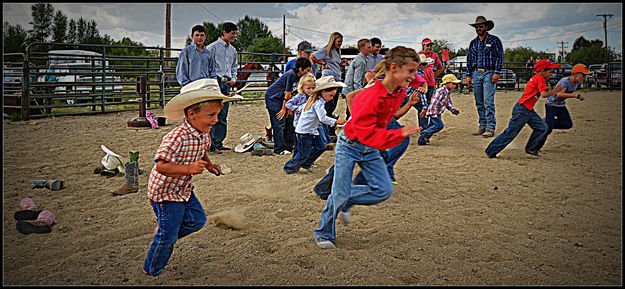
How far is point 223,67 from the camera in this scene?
27.3 ft

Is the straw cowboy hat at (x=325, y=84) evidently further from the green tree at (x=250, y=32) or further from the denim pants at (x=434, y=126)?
the green tree at (x=250, y=32)

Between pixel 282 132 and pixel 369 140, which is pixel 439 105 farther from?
pixel 369 140

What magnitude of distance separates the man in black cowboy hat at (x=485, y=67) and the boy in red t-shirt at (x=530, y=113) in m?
1.86

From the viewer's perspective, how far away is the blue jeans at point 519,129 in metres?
7.33

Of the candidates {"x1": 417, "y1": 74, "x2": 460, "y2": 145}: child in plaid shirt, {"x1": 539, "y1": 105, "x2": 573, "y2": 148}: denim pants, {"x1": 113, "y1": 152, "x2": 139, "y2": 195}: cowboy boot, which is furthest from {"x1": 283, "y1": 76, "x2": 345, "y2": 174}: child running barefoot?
{"x1": 539, "y1": 105, "x2": 573, "y2": 148}: denim pants

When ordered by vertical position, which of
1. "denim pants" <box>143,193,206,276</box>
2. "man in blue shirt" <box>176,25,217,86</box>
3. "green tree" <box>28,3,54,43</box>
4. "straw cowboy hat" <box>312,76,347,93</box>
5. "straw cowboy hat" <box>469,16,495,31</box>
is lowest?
"denim pants" <box>143,193,206,276</box>

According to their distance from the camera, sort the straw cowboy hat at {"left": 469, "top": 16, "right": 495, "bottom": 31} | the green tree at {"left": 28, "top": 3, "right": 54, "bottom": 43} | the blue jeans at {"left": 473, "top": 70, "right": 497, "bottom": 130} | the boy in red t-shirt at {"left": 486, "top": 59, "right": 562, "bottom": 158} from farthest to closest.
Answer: the green tree at {"left": 28, "top": 3, "right": 54, "bottom": 43} → the straw cowboy hat at {"left": 469, "top": 16, "right": 495, "bottom": 31} → the blue jeans at {"left": 473, "top": 70, "right": 497, "bottom": 130} → the boy in red t-shirt at {"left": 486, "top": 59, "right": 562, "bottom": 158}

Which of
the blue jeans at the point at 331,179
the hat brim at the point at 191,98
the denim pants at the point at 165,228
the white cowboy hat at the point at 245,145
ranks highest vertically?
the hat brim at the point at 191,98

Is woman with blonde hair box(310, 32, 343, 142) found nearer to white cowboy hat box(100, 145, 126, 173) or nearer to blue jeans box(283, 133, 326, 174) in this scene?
blue jeans box(283, 133, 326, 174)

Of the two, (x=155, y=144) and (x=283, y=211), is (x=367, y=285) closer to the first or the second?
(x=283, y=211)

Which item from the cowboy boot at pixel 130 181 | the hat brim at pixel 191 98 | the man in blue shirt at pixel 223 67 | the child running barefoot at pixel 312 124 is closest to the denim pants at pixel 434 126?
the child running barefoot at pixel 312 124

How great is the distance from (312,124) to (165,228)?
340 centimetres

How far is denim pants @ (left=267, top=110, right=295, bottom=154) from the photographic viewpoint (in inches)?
303

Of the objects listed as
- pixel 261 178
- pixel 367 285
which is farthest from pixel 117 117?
pixel 367 285
